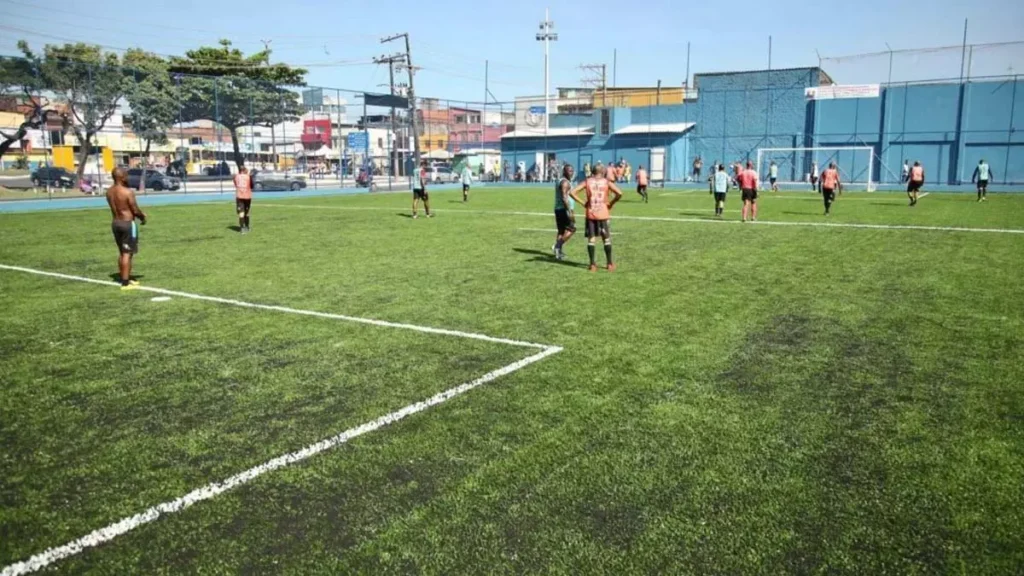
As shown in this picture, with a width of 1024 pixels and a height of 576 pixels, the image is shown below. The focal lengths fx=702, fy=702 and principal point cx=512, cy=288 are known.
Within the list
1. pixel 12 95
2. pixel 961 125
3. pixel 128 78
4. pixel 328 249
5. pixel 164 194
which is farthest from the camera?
pixel 961 125

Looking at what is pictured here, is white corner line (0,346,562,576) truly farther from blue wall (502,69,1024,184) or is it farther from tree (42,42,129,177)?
blue wall (502,69,1024,184)

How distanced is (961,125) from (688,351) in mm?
47754

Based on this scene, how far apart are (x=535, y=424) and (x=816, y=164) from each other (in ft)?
161

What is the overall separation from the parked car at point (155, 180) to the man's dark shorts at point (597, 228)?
1410 inches

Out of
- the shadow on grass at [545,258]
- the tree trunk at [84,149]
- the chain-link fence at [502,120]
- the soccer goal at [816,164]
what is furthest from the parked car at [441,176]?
the shadow on grass at [545,258]

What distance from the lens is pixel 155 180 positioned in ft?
133

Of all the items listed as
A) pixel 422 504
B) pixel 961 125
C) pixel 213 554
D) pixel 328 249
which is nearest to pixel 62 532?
pixel 213 554

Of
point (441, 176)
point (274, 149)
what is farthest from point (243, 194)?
point (441, 176)

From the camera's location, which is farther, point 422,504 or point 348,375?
point 348,375

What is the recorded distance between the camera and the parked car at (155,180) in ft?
133

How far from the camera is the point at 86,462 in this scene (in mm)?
4586

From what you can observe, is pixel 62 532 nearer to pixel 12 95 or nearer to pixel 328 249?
pixel 328 249

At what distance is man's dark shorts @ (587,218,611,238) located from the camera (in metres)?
12.1

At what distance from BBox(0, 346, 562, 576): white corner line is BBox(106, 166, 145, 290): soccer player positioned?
7401 millimetres
